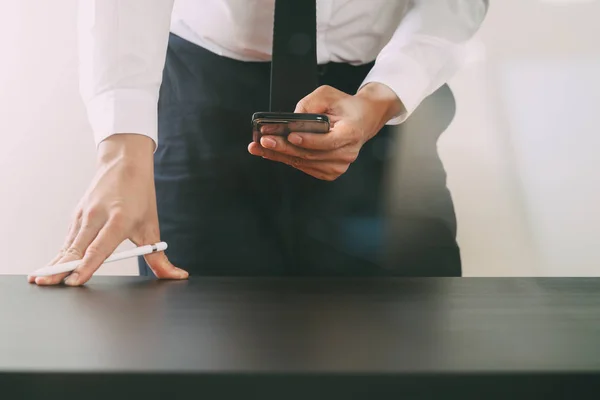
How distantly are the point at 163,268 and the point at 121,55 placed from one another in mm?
273

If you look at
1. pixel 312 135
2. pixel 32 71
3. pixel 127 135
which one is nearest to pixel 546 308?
pixel 312 135

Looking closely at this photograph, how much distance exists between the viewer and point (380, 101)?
0.72 meters

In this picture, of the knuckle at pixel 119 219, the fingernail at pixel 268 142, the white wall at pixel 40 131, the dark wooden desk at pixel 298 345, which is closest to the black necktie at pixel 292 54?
the fingernail at pixel 268 142

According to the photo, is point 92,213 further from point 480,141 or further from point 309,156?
point 480,141

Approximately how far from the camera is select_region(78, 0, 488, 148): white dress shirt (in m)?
0.64

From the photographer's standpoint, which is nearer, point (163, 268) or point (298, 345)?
point (298, 345)

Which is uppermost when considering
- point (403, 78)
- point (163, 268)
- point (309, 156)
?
point (403, 78)

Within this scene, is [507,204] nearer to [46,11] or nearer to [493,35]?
[493,35]

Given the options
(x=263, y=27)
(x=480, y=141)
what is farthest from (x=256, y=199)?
(x=480, y=141)

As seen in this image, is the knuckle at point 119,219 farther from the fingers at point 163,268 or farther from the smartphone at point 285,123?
the smartphone at point 285,123

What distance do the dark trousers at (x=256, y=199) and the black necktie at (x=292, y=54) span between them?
5cm

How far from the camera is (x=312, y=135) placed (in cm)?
58

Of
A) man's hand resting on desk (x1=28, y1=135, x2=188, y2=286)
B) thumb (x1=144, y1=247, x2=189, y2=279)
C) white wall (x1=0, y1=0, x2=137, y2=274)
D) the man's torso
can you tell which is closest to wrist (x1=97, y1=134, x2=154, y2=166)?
man's hand resting on desk (x1=28, y1=135, x2=188, y2=286)

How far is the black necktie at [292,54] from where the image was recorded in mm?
696
